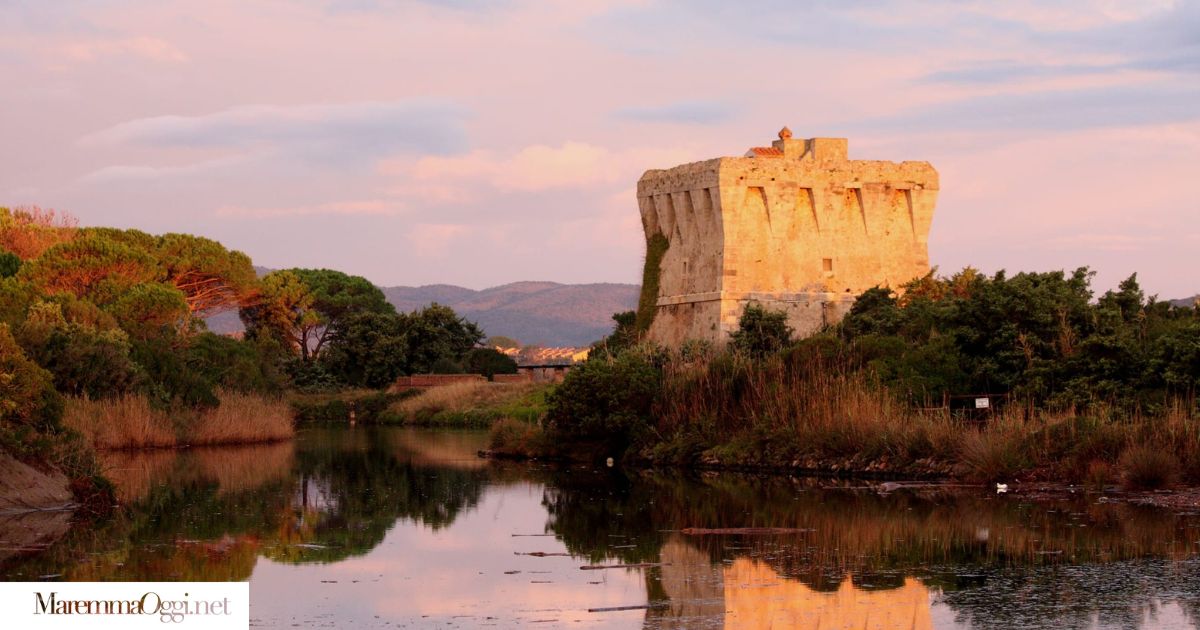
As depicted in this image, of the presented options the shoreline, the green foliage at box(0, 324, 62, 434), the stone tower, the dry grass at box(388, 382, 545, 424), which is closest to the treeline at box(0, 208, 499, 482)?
the green foliage at box(0, 324, 62, 434)

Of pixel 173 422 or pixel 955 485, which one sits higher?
pixel 173 422

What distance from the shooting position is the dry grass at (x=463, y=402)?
47.7 metres

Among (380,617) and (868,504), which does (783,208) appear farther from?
(380,617)

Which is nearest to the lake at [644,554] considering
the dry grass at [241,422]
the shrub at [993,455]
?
the shrub at [993,455]

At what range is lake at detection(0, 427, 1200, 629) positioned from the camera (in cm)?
1106

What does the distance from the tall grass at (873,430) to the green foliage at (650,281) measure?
17195 mm

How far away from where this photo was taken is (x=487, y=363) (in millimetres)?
63781

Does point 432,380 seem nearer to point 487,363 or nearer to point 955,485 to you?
point 487,363

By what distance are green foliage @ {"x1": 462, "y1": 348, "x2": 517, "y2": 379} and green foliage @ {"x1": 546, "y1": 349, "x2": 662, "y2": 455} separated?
34692mm

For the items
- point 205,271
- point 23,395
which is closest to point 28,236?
point 205,271

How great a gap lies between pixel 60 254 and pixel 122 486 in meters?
25.2

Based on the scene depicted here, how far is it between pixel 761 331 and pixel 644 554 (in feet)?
70.0

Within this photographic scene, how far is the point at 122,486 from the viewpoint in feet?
69.4

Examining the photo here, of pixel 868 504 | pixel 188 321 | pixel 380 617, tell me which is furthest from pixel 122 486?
pixel 188 321
